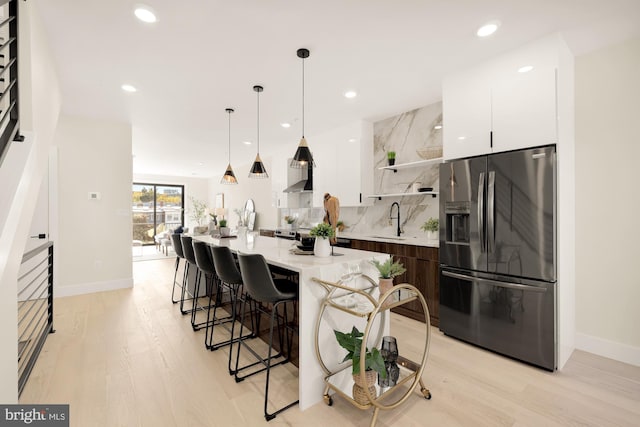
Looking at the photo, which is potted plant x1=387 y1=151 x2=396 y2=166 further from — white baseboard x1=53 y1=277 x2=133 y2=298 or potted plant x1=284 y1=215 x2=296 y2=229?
white baseboard x1=53 y1=277 x2=133 y2=298

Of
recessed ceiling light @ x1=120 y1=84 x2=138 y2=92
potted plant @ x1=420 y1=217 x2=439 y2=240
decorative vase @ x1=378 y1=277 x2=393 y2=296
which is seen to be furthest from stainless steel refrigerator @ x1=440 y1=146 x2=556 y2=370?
recessed ceiling light @ x1=120 y1=84 x2=138 y2=92

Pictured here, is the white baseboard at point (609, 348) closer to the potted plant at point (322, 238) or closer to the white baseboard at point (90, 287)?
the potted plant at point (322, 238)

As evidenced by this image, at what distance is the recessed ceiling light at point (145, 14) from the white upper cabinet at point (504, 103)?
8.79ft

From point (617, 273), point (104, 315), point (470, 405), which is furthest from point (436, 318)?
point (104, 315)

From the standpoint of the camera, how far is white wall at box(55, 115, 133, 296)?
169 inches

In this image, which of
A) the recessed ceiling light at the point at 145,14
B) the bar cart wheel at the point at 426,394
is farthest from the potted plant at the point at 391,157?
the recessed ceiling light at the point at 145,14

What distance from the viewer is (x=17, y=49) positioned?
1.61 meters

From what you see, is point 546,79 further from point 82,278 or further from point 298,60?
point 82,278

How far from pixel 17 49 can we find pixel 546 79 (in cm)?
359

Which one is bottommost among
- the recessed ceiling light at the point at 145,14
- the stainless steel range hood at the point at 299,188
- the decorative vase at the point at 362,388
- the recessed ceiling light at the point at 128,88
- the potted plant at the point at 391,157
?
the decorative vase at the point at 362,388

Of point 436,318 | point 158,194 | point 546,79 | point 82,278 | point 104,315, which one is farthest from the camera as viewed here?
point 158,194

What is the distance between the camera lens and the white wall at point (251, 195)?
742 centimetres

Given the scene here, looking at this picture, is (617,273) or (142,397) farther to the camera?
(617,273)

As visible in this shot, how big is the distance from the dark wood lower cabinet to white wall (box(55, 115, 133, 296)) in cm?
422
